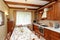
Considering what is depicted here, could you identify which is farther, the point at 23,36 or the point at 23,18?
the point at 23,18

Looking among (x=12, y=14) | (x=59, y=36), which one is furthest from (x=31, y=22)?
(x=59, y=36)

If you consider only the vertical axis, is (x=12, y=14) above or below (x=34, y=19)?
above

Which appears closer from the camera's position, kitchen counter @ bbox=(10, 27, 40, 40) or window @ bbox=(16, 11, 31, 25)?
kitchen counter @ bbox=(10, 27, 40, 40)

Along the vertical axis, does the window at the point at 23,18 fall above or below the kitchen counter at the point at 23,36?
above

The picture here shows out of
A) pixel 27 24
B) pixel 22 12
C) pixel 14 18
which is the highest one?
pixel 22 12

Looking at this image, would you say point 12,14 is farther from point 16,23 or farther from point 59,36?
point 59,36

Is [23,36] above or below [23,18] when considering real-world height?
below

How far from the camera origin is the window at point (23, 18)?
26.0ft

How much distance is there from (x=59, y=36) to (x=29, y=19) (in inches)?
199

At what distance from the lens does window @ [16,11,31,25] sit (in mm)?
7934

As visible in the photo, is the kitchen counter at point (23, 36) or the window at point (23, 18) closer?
the kitchen counter at point (23, 36)

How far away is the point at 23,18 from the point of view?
26.6ft

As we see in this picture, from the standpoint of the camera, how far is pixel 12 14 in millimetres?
7754

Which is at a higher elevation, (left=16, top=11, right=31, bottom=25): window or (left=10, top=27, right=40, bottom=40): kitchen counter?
(left=16, top=11, right=31, bottom=25): window
